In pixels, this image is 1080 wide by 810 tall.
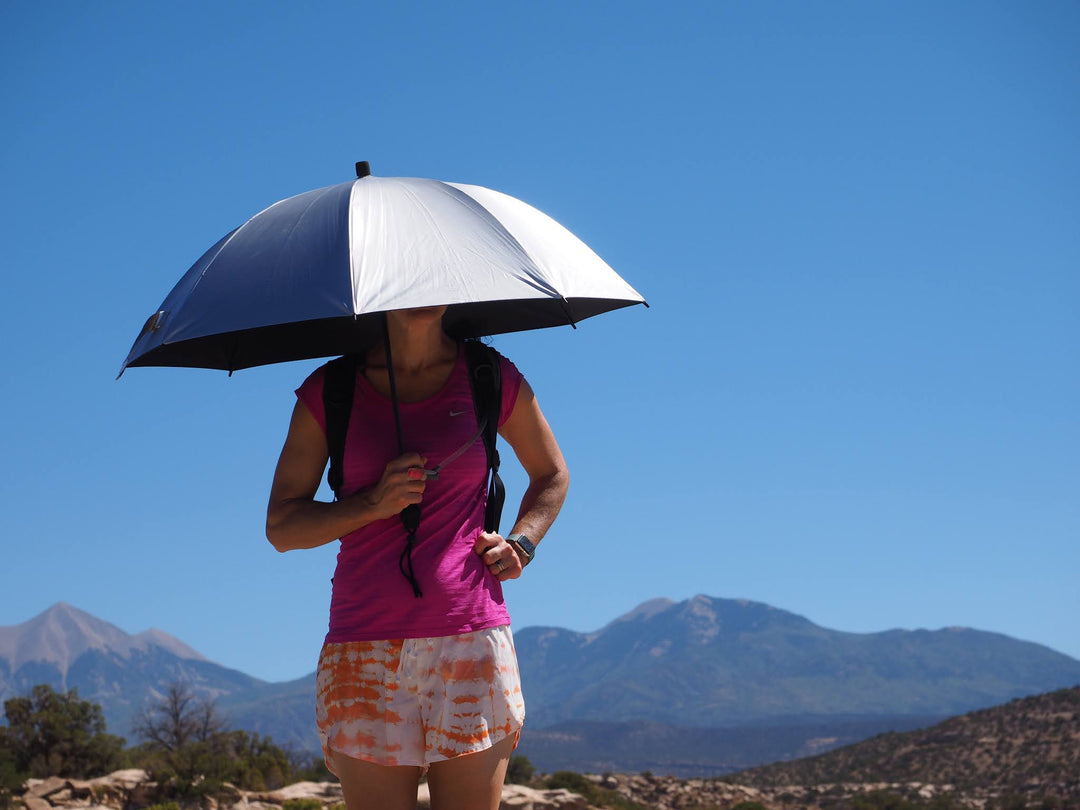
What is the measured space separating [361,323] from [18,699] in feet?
64.0

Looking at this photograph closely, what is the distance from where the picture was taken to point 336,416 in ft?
10.5

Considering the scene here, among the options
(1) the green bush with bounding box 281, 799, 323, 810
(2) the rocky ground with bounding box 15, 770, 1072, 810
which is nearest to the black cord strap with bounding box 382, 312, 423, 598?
(2) the rocky ground with bounding box 15, 770, 1072, 810

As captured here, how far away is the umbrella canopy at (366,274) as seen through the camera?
3.19m

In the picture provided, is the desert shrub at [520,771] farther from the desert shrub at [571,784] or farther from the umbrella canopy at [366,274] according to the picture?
the umbrella canopy at [366,274]

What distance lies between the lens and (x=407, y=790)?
3.04 metres

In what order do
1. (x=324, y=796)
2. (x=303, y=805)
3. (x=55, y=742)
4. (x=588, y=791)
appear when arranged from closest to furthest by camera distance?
1. (x=303, y=805)
2. (x=324, y=796)
3. (x=55, y=742)
4. (x=588, y=791)

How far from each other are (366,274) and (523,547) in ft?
2.90

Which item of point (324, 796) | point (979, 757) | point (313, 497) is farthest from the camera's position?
point (979, 757)

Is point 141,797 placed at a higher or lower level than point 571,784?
higher

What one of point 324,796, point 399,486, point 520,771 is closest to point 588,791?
point 520,771

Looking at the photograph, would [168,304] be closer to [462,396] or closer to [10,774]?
[462,396]

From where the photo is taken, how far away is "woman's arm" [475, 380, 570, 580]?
3439mm

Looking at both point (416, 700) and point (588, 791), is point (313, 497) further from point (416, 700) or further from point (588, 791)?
point (588, 791)

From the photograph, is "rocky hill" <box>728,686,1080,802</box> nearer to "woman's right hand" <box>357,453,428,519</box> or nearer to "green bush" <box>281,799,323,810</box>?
"green bush" <box>281,799,323,810</box>
